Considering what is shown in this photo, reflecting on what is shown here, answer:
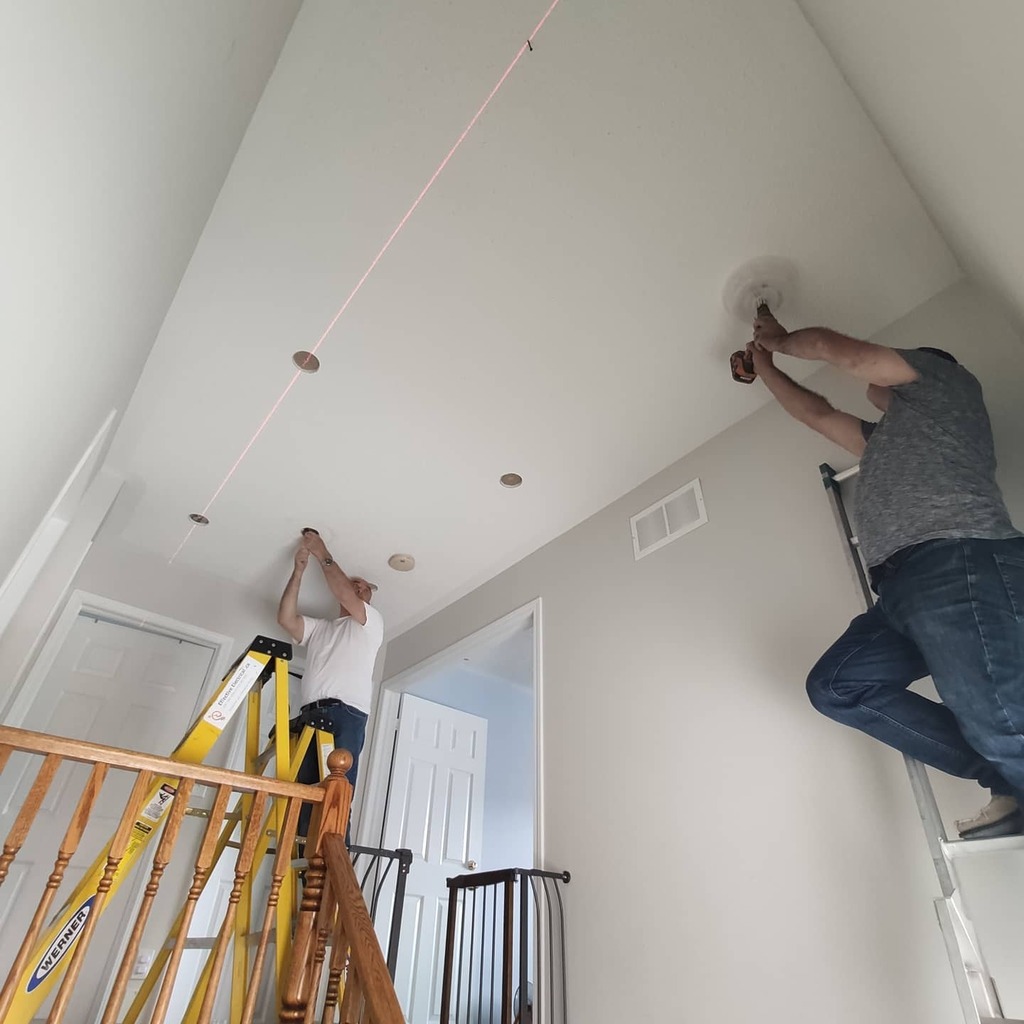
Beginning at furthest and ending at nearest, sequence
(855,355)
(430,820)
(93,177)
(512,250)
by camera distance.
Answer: (430,820) → (512,250) → (855,355) → (93,177)

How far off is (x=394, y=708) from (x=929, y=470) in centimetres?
349

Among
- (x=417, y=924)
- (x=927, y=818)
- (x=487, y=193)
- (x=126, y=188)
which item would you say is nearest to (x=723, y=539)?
(x=927, y=818)

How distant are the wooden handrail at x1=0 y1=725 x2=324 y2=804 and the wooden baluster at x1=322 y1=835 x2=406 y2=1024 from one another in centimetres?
21

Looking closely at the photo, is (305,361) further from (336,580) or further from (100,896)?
(100,896)

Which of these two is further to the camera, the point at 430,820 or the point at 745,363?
the point at 430,820

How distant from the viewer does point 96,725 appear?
3320mm

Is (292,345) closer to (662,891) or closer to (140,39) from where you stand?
(140,39)

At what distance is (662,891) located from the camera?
2.20 meters

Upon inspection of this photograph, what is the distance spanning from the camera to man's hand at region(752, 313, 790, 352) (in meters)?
2.06

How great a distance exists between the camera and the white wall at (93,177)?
2.81 feet

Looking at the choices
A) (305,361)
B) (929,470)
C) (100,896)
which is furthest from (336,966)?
(305,361)

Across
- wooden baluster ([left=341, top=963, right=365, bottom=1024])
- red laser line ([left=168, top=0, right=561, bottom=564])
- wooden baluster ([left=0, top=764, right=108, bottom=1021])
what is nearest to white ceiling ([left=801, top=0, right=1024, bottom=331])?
red laser line ([left=168, top=0, right=561, bottom=564])

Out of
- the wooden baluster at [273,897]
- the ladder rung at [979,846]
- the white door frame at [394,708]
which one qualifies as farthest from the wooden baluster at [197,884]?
the ladder rung at [979,846]

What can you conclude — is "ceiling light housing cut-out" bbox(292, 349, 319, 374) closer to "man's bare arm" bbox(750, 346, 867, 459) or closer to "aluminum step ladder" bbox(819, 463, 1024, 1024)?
"man's bare arm" bbox(750, 346, 867, 459)
